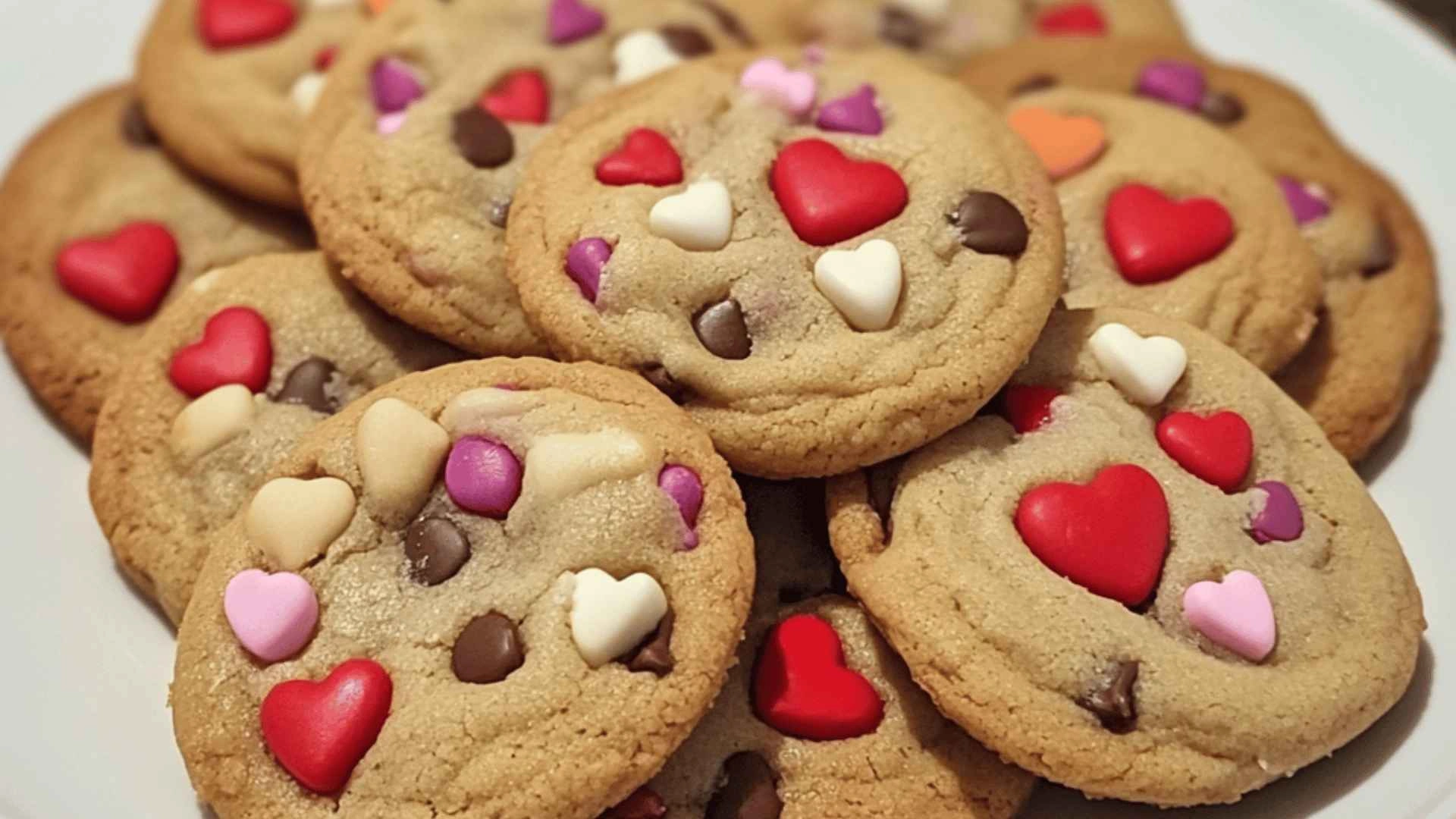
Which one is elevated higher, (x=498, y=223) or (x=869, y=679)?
(x=498, y=223)

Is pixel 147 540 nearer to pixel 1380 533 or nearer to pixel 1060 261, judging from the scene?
pixel 1060 261

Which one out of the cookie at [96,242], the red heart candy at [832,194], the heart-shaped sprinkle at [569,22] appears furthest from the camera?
the heart-shaped sprinkle at [569,22]

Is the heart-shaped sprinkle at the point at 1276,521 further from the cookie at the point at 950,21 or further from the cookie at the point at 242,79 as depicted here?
the cookie at the point at 242,79

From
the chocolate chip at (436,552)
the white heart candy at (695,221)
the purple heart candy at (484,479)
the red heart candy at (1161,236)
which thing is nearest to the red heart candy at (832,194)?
the white heart candy at (695,221)

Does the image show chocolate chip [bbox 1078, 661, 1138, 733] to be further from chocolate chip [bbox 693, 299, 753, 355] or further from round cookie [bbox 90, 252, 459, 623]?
round cookie [bbox 90, 252, 459, 623]

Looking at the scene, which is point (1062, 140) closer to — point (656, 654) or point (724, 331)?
point (724, 331)

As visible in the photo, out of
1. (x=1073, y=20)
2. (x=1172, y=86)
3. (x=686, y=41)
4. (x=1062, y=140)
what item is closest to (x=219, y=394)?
(x=686, y=41)

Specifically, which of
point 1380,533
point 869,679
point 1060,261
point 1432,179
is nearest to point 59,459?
point 869,679
